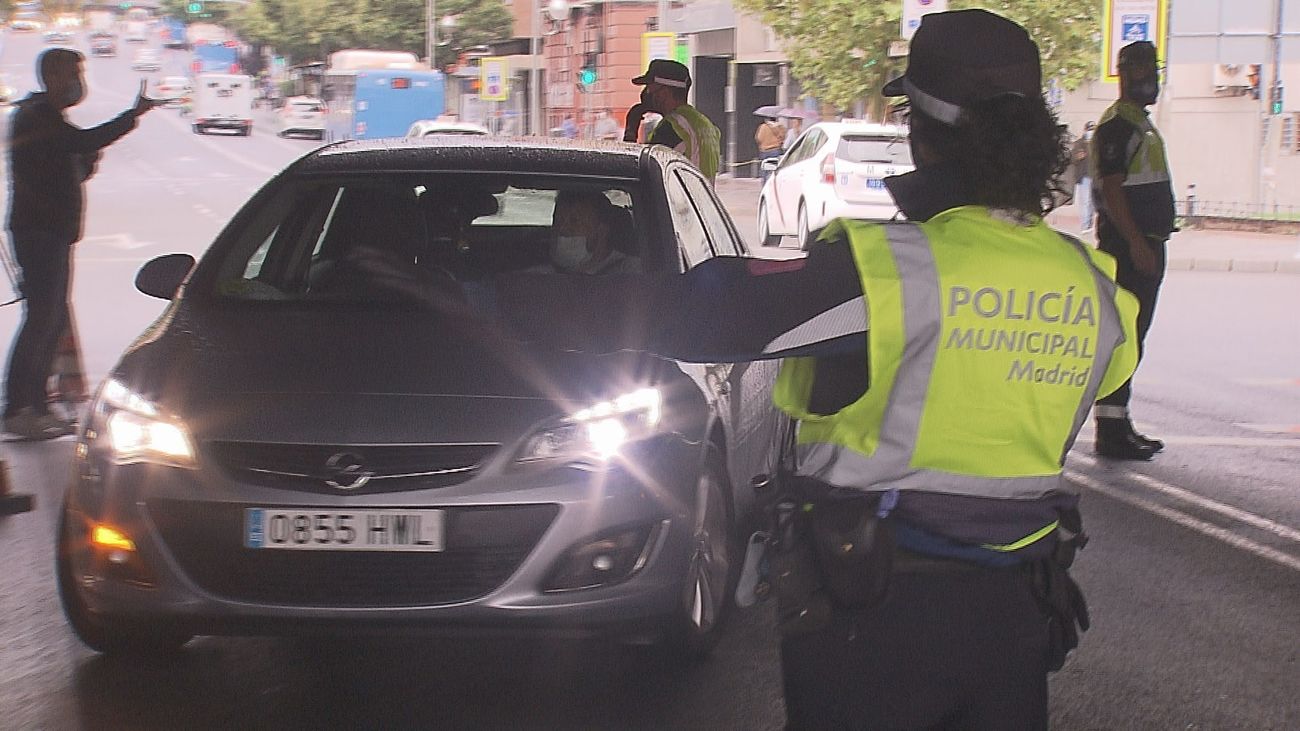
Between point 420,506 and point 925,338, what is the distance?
2.38 metres

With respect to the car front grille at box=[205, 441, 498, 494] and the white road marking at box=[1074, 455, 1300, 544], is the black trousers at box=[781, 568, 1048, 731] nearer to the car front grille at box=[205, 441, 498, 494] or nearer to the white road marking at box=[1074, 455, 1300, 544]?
the car front grille at box=[205, 441, 498, 494]

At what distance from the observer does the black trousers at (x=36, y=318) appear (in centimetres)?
940

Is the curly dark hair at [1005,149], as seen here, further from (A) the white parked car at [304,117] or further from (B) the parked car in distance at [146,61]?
(B) the parked car in distance at [146,61]

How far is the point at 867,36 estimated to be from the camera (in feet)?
120

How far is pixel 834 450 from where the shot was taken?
245cm

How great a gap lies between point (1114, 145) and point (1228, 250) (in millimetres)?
17603

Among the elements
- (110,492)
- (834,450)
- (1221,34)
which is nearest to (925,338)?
(834,450)

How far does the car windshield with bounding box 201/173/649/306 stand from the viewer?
589cm

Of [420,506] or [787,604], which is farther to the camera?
[420,506]

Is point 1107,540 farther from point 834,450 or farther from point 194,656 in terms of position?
point 834,450

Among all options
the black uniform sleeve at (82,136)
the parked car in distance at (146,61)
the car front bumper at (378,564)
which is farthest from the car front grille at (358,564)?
the parked car in distance at (146,61)

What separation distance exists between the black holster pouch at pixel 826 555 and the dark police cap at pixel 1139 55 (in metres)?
6.25

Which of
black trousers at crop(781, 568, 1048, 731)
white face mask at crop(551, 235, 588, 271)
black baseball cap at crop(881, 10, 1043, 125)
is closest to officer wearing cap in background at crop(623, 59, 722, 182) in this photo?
white face mask at crop(551, 235, 588, 271)

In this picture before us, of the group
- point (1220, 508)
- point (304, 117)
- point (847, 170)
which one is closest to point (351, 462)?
point (1220, 508)
